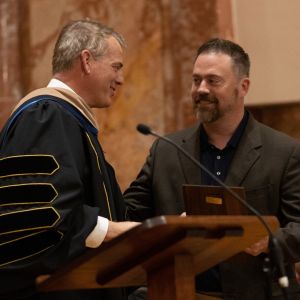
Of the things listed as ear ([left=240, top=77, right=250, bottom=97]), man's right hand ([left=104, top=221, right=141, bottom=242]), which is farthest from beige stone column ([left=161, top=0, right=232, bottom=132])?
man's right hand ([left=104, top=221, right=141, bottom=242])

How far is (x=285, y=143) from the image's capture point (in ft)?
15.1

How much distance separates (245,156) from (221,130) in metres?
0.24

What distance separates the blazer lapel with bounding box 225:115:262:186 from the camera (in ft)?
14.8

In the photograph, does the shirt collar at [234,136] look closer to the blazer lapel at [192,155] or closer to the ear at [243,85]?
the blazer lapel at [192,155]

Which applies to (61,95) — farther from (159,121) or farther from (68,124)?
(159,121)

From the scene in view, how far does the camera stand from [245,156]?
180 inches

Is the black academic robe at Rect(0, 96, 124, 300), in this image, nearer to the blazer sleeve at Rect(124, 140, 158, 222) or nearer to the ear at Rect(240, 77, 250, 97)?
the blazer sleeve at Rect(124, 140, 158, 222)

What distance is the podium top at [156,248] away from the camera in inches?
116

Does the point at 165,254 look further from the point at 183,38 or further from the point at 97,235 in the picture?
the point at 183,38

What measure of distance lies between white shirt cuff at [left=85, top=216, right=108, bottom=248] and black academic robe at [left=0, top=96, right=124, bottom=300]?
0.04 m

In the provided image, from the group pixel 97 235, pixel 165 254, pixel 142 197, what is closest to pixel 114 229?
pixel 97 235

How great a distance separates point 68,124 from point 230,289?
4.00 feet

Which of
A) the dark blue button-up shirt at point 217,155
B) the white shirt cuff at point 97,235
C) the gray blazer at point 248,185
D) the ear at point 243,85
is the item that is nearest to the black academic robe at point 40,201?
the white shirt cuff at point 97,235

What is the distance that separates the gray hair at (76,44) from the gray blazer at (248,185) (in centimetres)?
78
